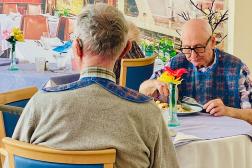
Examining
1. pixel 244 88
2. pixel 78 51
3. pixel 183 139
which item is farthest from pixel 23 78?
pixel 78 51

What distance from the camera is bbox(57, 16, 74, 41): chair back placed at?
4879 mm

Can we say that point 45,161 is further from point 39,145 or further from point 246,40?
point 246,40

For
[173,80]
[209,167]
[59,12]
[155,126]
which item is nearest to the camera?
[155,126]

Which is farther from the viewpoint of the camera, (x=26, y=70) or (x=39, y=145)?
(x=26, y=70)

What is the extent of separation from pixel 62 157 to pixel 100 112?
7.5 inches

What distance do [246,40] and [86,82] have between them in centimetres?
293

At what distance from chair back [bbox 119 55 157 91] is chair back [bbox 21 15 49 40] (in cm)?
157

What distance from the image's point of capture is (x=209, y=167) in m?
2.02

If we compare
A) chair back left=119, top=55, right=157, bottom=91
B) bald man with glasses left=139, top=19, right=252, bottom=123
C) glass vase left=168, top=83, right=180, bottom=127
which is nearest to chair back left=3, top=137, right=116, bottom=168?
glass vase left=168, top=83, right=180, bottom=127

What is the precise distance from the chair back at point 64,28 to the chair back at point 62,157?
11.5 ft

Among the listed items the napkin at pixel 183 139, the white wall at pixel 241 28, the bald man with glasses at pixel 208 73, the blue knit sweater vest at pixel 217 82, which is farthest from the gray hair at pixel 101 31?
the white wall at pixel 241 28

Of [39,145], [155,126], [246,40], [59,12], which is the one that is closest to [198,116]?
[155,126]

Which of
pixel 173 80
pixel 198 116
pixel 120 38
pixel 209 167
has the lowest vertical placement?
pixel 209 167

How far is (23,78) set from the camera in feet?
13.3
